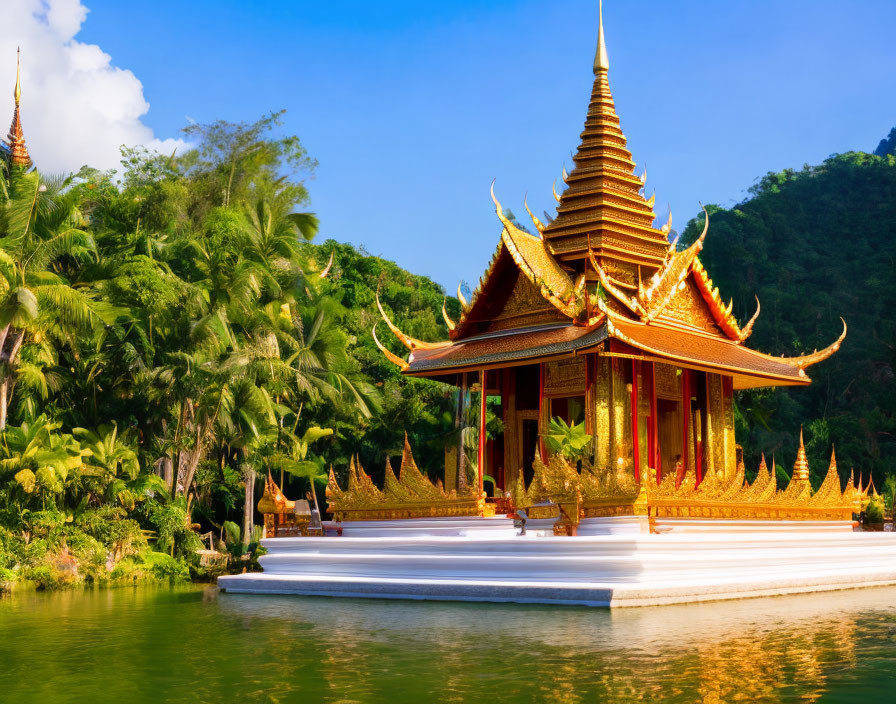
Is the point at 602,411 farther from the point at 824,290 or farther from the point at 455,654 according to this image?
the point at 824,290

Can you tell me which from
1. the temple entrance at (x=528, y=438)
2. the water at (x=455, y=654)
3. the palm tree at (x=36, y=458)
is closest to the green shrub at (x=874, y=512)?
the temple entrance at (x=528, y=438)

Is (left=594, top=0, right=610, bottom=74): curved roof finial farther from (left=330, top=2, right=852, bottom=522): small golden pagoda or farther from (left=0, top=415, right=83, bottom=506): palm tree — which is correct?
(left=0, top=415, right=83, bottom=506): palm tree

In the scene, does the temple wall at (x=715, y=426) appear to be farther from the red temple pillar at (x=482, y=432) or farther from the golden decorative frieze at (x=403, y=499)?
the golden decorative frieze at (x=403, y=499)

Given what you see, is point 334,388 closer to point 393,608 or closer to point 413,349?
point 413,349

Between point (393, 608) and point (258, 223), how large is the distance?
13.0m

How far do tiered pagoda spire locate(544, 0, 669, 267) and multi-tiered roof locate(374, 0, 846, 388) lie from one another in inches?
0.7

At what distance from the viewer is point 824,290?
37.5 m

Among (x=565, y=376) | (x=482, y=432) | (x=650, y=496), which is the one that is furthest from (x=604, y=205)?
(x=650, y=496)

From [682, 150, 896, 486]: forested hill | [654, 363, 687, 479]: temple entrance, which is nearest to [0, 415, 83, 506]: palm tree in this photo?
[654, 363, 687, 479]: temple entrance

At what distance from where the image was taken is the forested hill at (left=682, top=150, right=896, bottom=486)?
107 ft

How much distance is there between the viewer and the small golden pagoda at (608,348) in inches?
576

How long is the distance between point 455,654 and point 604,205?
11.4 metres

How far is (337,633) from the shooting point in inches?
336

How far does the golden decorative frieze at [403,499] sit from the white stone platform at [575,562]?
180 millimetres
